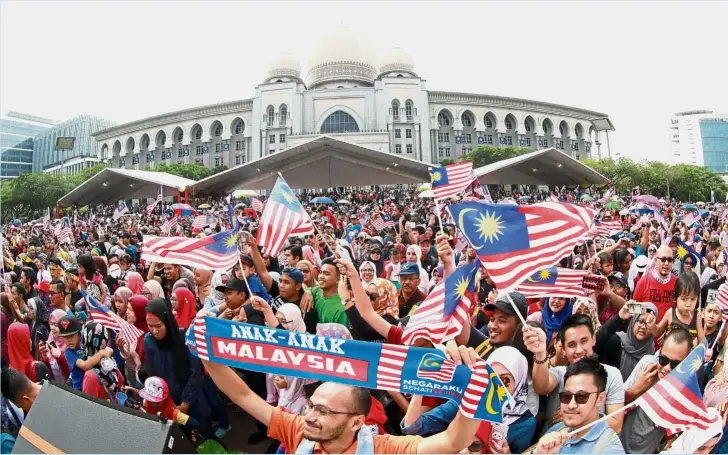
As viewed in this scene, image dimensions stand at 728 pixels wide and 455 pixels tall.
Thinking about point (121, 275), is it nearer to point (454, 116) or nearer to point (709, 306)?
point (709, 306)

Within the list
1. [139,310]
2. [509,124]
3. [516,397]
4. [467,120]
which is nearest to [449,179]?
[139,310]

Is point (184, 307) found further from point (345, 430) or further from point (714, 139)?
point (714, 139)

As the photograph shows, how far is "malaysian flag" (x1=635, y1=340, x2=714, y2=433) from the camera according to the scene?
2656 millimetres

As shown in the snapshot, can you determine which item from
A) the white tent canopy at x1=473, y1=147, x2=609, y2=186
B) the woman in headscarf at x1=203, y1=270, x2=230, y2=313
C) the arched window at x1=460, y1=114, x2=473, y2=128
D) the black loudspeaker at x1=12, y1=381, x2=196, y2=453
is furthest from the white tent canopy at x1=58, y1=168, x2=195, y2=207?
the arched window at x1=460, y1=114, x2=473, y2=128

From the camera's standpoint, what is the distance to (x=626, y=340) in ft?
13.0

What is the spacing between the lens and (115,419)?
2.00 metres

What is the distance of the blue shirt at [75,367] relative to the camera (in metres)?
4.19

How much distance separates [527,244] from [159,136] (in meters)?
81.0

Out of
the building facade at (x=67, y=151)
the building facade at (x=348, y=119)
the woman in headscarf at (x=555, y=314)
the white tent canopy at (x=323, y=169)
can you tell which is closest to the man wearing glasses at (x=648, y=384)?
the woman in headscarf at (x=555, y=314)

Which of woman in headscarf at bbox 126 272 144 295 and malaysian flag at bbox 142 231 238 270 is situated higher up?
malaysian flag at bbox 142 231 238 270

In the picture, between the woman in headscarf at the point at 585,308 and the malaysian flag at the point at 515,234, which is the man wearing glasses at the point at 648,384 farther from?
the woman in headscarf at the point at 585,308

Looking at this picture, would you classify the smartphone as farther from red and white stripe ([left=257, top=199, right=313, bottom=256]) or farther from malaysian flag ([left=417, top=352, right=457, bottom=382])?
malaysian flag ([left=417, top=352, right=457, bottom=382])

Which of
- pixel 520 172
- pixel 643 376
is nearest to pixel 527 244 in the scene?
pixel 643 376

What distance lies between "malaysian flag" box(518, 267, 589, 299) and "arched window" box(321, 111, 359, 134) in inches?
2574
